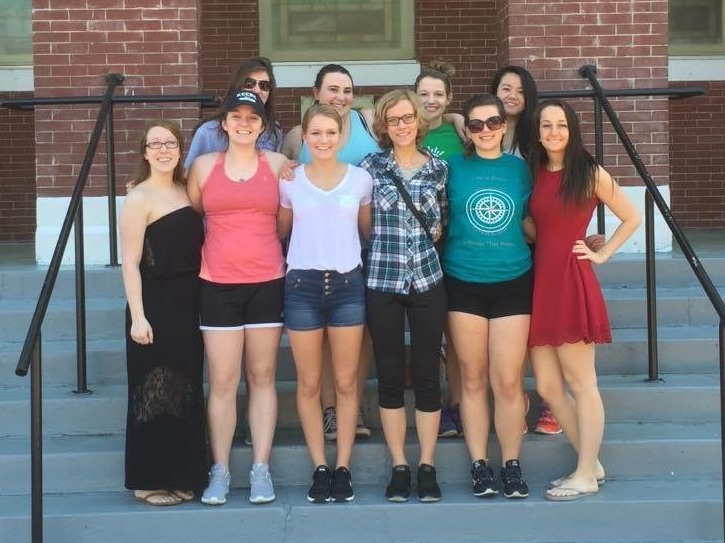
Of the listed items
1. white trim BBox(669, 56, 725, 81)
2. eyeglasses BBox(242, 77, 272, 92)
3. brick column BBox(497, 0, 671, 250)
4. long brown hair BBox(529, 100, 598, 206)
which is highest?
white trim BBox(669, 56, 725, 81)

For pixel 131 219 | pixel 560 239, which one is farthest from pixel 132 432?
pixel 560 239

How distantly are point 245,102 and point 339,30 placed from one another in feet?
18.7

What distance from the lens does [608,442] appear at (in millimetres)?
4578

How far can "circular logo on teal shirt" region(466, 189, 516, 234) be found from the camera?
4172 millimetres

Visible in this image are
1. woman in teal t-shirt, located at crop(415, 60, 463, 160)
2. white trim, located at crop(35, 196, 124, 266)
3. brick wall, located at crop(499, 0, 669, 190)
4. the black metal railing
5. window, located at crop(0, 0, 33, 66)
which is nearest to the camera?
the black metal railing

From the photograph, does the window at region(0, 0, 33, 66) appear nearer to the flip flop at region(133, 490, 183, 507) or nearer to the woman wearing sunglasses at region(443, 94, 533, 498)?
the flip flop at region(133, 490, 183, 507)

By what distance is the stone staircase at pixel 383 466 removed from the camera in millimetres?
4195

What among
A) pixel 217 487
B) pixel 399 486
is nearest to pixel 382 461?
pixel 399 486

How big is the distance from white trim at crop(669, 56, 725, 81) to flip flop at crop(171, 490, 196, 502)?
743 centimetres

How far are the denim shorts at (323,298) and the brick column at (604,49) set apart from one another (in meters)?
2.96

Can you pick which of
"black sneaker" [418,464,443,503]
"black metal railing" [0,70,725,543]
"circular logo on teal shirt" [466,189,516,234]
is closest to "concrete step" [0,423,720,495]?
"black sneaker" [418,464,443,503]

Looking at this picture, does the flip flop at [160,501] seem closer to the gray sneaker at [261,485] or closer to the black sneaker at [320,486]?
the gray sneaker at [261,485]

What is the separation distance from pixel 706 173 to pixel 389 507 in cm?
703

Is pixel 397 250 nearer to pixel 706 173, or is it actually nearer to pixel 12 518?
pixel 12 518
